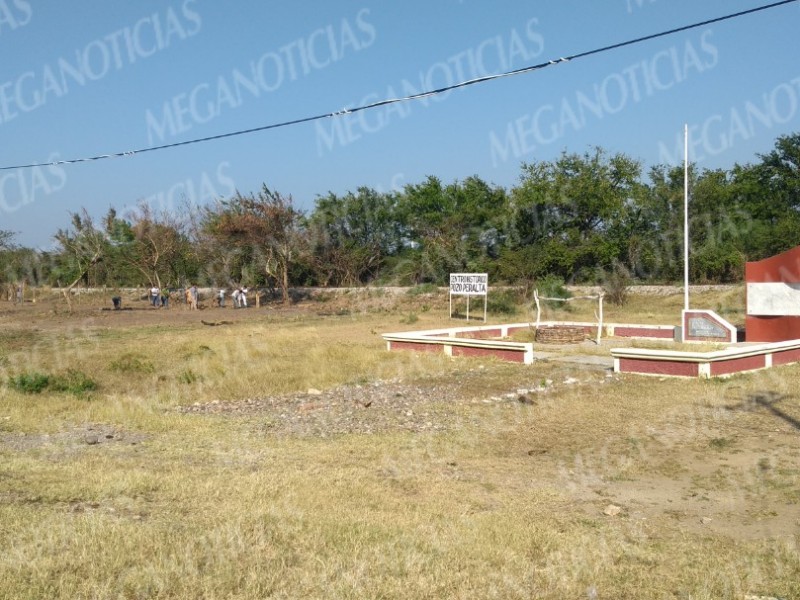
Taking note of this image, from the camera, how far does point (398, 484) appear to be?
7.46m

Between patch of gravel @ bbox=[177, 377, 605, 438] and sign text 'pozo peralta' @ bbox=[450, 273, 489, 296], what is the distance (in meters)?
16.2

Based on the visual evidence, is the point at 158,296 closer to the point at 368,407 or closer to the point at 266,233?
the point at 266,233

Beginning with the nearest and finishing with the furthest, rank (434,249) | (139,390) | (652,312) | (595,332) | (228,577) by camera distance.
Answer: (228,577) → (139,390) → (595,332) → (652,312) → (434,249)

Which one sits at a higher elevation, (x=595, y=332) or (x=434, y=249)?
(x=434, y=249)

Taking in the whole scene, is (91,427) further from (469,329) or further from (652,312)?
(652,312)

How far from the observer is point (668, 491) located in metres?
7.54

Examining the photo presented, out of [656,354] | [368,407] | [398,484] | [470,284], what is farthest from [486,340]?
[398,484]

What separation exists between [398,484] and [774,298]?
17.0 meters

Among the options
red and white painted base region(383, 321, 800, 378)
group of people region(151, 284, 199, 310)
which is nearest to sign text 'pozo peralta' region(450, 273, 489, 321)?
red and white painted base region(383, 321, 800, 378)

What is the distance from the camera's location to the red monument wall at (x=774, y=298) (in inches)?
818

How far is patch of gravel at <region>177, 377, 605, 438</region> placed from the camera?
35.3 ft

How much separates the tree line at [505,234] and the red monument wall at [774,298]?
72.3ft

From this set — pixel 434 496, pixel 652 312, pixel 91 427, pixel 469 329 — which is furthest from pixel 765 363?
pixel 652 312

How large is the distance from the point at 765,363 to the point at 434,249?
34406 millimetres
